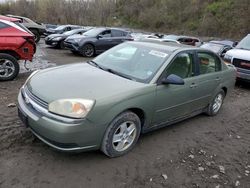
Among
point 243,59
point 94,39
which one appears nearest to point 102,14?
point 94,39

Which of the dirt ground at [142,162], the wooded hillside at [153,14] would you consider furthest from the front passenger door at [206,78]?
the wooded hillside at [153,14]

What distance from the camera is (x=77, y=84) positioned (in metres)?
3.84

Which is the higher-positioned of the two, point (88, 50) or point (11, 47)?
point (11, 47)

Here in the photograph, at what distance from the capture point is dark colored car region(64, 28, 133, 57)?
14086 millimetres

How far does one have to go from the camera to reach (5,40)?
23.8 ft

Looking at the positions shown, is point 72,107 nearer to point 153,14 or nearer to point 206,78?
point 206,78

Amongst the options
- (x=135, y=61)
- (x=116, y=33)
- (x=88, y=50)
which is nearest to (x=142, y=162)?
(x=135, y=61)

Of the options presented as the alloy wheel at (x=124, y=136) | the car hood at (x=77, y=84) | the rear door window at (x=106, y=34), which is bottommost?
the rear door window at (x=106, y=34)

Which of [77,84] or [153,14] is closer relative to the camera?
Answer: [77,84]

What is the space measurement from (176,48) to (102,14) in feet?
161

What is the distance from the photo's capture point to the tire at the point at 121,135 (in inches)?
144

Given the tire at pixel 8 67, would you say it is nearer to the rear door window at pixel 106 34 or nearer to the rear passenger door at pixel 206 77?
the rear passenger door at pixel 206 77

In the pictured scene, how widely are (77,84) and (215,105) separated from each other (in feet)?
11.1

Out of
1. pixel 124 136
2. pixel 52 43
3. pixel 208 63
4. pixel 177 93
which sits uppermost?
pixel 208 63
